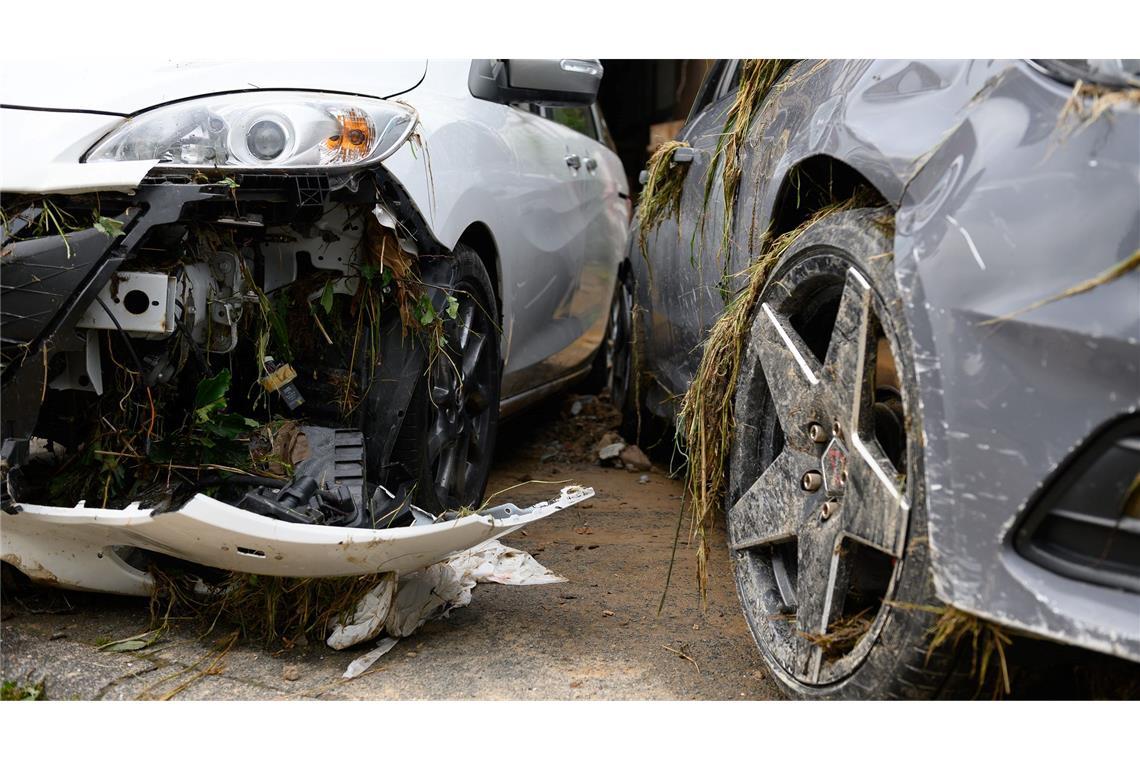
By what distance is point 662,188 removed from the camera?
3799mm

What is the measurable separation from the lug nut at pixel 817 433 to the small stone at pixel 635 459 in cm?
278

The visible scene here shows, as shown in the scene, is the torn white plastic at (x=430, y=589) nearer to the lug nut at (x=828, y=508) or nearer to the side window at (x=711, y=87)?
the lug nut at (x=828, y=508)

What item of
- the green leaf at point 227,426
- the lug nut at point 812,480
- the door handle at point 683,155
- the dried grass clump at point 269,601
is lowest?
the dried grass clump at point 269,601

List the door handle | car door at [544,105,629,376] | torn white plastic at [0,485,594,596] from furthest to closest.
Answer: car door at [544,105,629,376] → the door handle → torn white plastic at [0,485,594,596]

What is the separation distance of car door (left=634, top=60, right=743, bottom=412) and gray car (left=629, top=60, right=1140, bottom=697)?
0.61m

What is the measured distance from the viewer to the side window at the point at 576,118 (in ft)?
15.2

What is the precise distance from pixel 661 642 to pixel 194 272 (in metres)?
1.46

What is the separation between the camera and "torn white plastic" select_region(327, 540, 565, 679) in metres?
2.64

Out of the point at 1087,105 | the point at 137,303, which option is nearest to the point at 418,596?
the point at 137,303

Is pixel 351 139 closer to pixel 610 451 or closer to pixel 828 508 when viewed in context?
pixel 828 508

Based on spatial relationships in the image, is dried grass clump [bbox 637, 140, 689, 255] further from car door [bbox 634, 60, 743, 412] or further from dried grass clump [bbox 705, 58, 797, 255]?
dried grass clump [bbox 705, 58, 797, 255]

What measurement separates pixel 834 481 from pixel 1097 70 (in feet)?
2.79

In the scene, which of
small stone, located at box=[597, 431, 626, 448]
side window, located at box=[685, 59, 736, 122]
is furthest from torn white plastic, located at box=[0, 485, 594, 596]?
small stone, located at box=[597, 431, 626, 448]

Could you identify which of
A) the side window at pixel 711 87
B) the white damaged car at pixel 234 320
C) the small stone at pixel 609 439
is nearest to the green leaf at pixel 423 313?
the white damaged car at pixel 234 320
